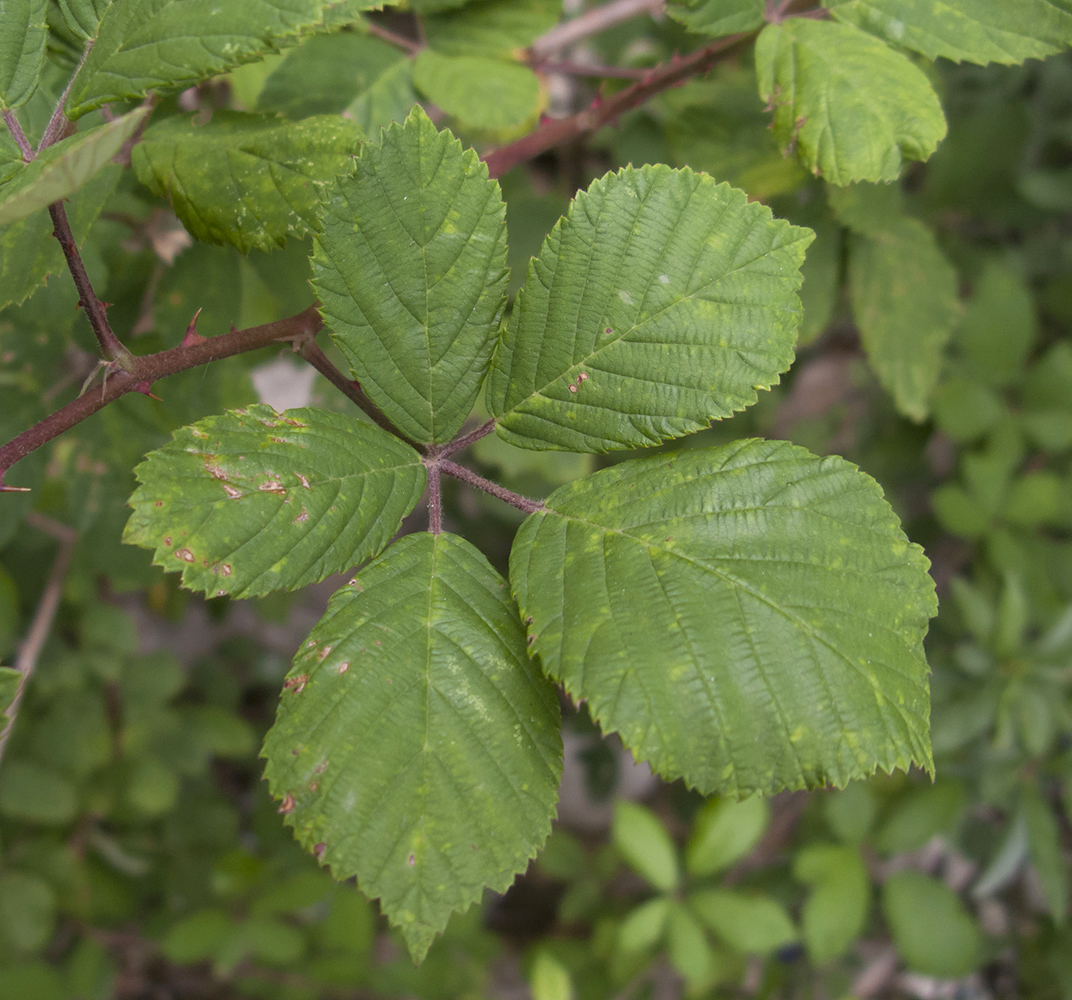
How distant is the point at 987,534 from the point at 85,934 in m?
2.79

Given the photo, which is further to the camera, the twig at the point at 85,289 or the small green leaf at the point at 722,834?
the small green leaf at the point at 722,834

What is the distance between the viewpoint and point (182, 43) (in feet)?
2.82

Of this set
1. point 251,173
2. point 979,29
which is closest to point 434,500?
point 251,173

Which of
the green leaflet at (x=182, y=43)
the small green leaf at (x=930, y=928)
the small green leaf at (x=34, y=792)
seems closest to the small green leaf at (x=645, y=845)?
the small green leaf at (x=930, y=928)

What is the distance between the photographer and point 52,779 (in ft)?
6.93

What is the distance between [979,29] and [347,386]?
961mm

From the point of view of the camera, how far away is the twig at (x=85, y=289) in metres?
0.79

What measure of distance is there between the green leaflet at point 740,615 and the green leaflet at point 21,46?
709mm

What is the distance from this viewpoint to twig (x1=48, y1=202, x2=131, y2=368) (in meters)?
0.79

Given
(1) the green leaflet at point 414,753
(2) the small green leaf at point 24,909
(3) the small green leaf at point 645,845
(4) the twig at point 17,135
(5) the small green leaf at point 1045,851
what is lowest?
(2) the small green leaf at point 24,909

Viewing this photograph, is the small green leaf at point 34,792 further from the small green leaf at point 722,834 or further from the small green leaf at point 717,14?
the small green leaf at point 717,14

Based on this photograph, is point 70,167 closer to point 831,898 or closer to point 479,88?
point 479,88

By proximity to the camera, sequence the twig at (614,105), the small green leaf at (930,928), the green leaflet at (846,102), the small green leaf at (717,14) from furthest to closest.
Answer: the small green leaf at (930,928) → the twig at (614,105) → the small green leaf at (717,14) → the green leaflet at (846,102)

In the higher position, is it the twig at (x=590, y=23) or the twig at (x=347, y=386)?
the twig at (x=590, y=23)
